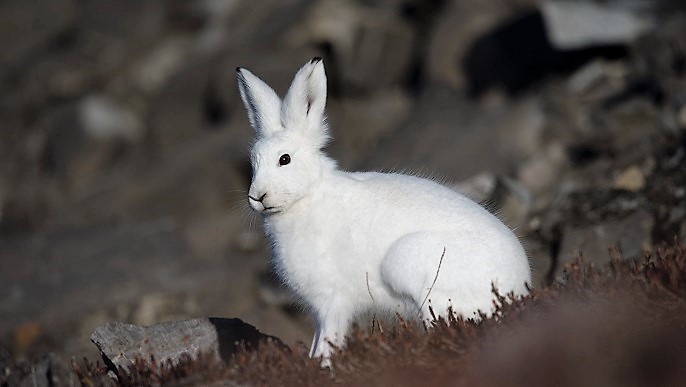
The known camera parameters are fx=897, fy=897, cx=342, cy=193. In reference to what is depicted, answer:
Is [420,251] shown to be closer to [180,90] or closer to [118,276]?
[118,276]

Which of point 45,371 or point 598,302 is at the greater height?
point 45,371

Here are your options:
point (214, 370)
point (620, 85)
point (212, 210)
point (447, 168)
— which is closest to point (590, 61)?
point (620, 85)

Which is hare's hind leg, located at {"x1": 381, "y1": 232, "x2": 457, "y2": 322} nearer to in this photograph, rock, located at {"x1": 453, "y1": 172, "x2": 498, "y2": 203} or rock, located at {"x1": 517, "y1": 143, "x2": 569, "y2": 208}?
rock, located at {"x1": 453, "y1": 172, "x2": 498, "y2": 203}

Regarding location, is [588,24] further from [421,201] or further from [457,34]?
[421,201]

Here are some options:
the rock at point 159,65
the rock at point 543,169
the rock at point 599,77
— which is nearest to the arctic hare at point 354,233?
the rock at point 543,169

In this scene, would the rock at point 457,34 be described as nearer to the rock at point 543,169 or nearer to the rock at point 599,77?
the rock at point 599,77
